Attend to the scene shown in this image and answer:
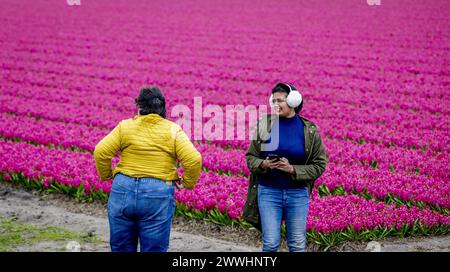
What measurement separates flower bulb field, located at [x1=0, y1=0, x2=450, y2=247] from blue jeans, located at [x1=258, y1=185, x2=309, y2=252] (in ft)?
6.48

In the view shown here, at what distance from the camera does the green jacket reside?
18.2ft

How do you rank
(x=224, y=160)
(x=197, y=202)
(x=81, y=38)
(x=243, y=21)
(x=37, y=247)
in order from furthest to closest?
(x=243, y=21) < (x=81, y=38) < (x=224, y=160) < (x=197, y=202) < (x=37, y=247)

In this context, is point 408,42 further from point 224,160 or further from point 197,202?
point 197,202

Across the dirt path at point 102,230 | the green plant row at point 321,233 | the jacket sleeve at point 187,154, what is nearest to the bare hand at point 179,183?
the jacket sleeve at point 187,154

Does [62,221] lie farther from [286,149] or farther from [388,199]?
[388,199]

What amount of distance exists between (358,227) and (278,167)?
2.68 metres

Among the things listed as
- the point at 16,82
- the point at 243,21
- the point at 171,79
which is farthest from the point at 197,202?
the point at 243,21

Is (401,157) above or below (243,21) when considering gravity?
below

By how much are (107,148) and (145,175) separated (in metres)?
0.45

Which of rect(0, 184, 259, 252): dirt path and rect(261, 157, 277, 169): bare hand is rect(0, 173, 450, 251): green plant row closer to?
rect(0, 184, 259, 252): dirt path

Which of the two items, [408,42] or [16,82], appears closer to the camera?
[16,82]

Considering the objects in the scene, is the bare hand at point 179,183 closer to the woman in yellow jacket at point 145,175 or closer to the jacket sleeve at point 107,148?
the woman in yellow jacket at point 145,175

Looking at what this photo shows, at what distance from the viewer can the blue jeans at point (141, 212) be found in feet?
16.6

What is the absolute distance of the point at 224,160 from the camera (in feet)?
34.2
